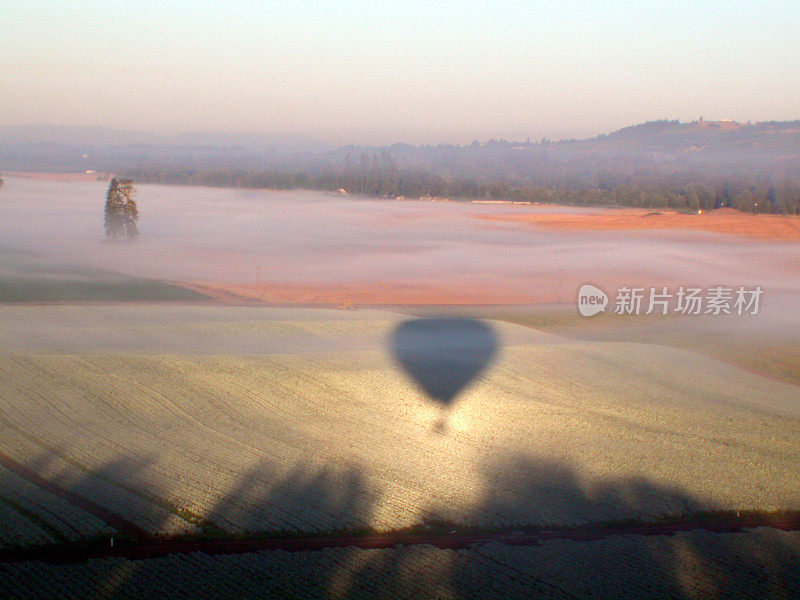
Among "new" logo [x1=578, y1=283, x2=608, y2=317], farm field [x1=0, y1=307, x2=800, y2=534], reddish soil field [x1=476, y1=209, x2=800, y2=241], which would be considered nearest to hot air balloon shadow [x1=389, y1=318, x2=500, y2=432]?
farm field [x1=0, y1=307, x2=800, y2=534]

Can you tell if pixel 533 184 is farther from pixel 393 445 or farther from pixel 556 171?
pixel 393 445

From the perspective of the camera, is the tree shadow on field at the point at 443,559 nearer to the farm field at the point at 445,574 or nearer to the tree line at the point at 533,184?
the farm field at the point at 445,574

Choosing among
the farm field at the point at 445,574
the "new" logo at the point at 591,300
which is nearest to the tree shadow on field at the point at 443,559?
the farm field at the point at 445,574

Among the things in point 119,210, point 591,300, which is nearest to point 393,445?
point 591,300

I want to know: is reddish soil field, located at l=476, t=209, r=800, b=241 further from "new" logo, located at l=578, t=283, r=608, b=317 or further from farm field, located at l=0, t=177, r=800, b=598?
farm field, located at l=0, t=177, r=800, b=598

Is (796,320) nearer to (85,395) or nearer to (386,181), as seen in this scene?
(85,395)

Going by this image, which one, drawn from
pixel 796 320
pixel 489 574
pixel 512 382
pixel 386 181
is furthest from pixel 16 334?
pixel 386 181
